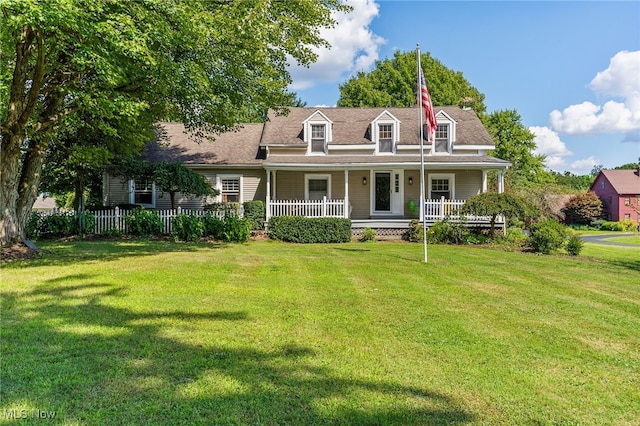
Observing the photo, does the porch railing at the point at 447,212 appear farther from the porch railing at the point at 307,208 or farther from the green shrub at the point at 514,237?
the porch railing at the point at 307,208

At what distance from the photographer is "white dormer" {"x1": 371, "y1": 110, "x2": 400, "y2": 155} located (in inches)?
734

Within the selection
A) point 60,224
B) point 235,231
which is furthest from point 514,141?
point 60,224

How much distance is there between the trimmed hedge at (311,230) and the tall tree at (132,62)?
14.7 feet

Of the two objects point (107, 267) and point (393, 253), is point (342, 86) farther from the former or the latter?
point (107, 267)

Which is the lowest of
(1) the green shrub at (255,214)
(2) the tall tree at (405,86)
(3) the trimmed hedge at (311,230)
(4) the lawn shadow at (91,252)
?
(4) the lawn shadow at (91,252)

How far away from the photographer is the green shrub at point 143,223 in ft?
46.9

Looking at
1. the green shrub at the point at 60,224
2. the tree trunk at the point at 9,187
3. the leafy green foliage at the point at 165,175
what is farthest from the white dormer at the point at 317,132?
the tree trunk at the point at 9,187

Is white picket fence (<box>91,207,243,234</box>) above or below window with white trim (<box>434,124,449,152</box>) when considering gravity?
below

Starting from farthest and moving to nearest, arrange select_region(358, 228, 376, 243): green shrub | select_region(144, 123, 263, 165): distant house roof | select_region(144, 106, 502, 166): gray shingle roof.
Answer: select_region(144, 123, 263, 165): distant house roof < select_region(144, 106, 502, 166): gray shingle roof < select_region(358, 228, 376, 243): green shrub

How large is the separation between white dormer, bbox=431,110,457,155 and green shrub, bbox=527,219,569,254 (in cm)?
649

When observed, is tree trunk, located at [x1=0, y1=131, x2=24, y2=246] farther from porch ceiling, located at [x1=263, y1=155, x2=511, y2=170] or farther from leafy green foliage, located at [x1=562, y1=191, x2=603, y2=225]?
leafy green foliage, located at [x1=562, y1=191, x2=603, y2=225]

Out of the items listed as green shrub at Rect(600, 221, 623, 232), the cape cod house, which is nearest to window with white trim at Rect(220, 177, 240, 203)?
the cape cod house

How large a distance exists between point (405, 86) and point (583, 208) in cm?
2100

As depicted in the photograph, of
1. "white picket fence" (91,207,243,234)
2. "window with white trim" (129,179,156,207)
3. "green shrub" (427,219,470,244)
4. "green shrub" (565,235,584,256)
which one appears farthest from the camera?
"window with white trim" (129,179,156,207)
